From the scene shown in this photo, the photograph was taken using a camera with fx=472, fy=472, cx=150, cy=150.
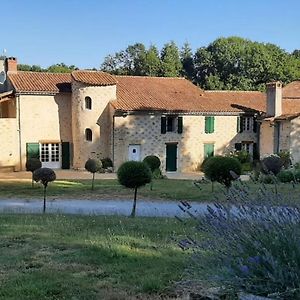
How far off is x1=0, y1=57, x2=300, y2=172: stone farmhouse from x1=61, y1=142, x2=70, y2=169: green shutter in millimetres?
70

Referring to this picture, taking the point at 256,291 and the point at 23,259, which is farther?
the point at 23,259

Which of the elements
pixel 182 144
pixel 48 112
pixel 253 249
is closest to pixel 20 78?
pixel 48 112

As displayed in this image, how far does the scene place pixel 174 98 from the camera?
111ft

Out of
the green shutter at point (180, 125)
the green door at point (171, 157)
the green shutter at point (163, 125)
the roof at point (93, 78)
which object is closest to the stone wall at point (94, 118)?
the roof at point (93, 78)

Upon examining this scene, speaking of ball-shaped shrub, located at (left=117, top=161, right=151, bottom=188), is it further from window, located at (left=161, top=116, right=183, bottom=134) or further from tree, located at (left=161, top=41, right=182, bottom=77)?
tree, located at (left=161, top=41, right=182, bottom=77)

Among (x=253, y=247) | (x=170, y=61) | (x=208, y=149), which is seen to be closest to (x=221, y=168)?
(x=253, y=247)

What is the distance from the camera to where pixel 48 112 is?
3238 centimetres

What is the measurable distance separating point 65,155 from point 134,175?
20629 mm

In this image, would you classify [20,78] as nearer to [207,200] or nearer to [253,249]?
[207,200]

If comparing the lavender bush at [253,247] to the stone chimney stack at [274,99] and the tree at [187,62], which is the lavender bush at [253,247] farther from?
the tree at [187,62]

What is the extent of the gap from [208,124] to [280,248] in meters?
30.4

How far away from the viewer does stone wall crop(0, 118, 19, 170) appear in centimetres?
3145

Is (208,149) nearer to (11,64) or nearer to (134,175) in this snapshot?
(11,64)

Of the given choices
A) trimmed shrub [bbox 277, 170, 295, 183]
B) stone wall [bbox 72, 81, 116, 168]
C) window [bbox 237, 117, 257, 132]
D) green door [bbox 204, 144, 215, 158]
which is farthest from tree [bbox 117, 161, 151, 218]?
window [bbox 237, 117, 257, 132]
